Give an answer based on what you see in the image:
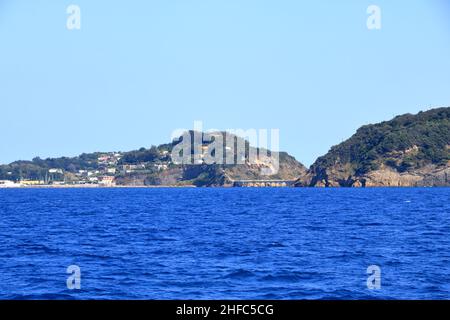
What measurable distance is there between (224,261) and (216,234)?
50.9 feet

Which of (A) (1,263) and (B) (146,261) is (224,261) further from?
(A) (1,263)

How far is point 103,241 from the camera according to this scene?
4266 centimetres
